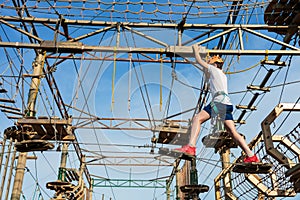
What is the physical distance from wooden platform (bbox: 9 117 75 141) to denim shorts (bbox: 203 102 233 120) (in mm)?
3026

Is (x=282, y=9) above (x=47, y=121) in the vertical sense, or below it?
above

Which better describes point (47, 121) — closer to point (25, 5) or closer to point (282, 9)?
point (25, 5)

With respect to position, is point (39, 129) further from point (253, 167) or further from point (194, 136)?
point (253, 167)

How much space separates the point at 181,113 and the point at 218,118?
5.43m

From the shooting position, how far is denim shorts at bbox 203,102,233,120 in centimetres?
650

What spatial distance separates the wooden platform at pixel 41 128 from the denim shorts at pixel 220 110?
119 inches

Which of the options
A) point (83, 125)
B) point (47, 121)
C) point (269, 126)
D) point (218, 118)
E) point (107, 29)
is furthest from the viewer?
point (83, 125)

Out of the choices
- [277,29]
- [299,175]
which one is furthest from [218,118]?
[277,29]

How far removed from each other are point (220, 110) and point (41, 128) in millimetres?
3852

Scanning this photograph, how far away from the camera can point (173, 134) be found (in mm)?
9070

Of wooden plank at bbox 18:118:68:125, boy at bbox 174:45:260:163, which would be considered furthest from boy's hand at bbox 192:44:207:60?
wooden plank at bbox 18:118:68:125

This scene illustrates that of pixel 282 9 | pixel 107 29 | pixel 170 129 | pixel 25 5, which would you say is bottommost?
pixel 170 129

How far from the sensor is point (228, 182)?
12453 millimetres

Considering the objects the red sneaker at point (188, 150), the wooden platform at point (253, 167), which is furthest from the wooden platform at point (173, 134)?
the red sneaker at point (188, 150)
